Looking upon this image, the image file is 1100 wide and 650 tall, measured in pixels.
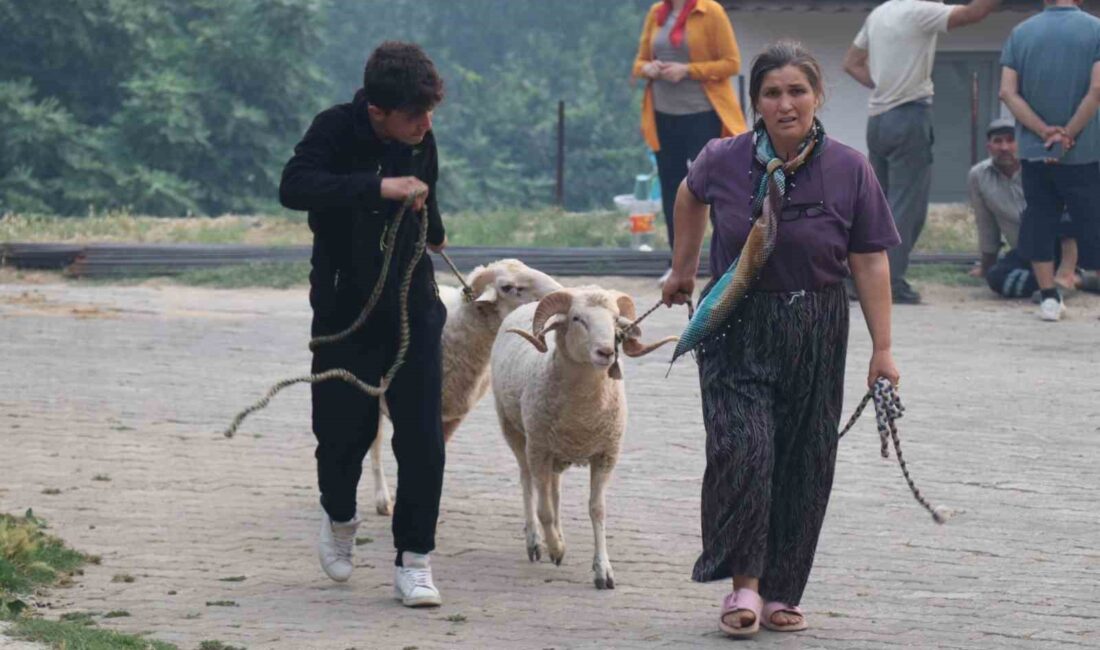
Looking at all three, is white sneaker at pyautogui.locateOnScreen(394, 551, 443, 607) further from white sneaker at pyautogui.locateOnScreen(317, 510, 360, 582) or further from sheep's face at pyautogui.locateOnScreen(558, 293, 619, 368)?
sheep's face at pyautogui.locateOnScreen(558, 293, 619, 368)

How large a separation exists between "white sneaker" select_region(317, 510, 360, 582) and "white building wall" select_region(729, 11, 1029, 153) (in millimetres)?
16816

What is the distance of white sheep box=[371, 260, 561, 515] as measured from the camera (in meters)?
8.29

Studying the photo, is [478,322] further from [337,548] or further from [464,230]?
[464,230]

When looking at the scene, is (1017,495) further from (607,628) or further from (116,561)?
(116,561)

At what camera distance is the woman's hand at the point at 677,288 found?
6.55 meters

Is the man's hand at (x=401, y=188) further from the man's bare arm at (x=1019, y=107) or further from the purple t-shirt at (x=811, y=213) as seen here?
the man's bare arm at (x=1019, y=107)

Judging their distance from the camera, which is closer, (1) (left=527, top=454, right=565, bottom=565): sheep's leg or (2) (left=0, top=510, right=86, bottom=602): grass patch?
(2) (left=0, top=510, right=86, bottom=602): grass patch

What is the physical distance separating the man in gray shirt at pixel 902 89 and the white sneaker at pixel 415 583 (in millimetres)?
7720

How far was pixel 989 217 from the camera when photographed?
14938 mm

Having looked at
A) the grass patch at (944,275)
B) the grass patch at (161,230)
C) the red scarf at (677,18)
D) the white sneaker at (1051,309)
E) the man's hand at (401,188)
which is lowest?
the grass patch at (161,230)

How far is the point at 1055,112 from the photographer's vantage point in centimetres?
1311

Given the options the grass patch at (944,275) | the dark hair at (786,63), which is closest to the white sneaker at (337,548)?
the dark hair at (786,63)

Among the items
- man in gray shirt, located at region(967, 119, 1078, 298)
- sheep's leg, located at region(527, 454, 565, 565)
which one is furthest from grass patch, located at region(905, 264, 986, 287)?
sheep's leg, located at region(527, 454, 565, 565)

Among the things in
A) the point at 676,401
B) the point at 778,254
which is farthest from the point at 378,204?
the point at 676,401
